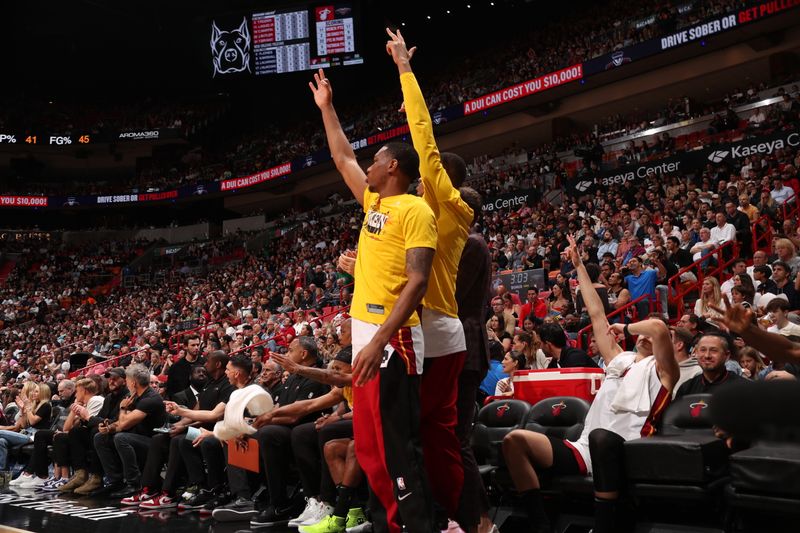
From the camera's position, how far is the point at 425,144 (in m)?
3.09

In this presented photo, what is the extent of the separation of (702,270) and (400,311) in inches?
330

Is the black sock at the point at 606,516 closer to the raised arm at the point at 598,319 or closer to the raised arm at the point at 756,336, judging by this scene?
the raised arm at the point at 598,319

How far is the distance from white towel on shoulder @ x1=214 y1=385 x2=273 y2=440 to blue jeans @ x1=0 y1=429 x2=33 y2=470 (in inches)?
162

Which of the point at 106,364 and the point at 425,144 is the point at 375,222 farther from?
the point at 106,364

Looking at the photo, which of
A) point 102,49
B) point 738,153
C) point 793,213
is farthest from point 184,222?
point 793,213

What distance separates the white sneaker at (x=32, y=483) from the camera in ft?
24.7

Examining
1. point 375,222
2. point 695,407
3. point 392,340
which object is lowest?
point 695,407

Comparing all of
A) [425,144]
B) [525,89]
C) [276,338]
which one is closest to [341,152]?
[425,144]

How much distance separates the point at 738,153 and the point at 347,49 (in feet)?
46.7

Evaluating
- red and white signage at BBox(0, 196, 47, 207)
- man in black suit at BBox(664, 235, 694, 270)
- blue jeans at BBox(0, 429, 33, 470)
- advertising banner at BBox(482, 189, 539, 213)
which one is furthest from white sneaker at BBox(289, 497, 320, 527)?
red and white signage at BBox(0, 196, 47, 207)

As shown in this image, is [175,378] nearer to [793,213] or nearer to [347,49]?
[793,213]

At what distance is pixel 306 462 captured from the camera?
16.2ft

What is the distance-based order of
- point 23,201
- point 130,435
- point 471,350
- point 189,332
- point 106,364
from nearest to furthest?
point 471,350
point 130,435
point 106,364
point 189,332
point 23,201

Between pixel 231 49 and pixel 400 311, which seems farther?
pixel 231 49
